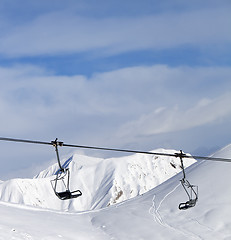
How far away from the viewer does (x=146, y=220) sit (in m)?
40.3

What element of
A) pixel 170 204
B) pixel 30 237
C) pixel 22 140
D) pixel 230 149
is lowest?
pixel 22 140

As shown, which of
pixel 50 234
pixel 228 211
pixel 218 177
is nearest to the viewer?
pixel 50 234

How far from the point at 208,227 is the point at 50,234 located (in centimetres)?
1290

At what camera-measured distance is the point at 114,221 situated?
41812mm

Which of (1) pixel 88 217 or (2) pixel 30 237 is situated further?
(1) pixel 88 217

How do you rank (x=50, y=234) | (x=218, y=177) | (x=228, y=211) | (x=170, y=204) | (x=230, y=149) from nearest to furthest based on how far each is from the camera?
(x=50, y=234), (x=228, y=211), (x=170, y=204), (x=218, y=177), (x=230, y=149)

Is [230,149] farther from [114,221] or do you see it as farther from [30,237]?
[30,237]

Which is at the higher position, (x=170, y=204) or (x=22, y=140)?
(x=170, y=204)

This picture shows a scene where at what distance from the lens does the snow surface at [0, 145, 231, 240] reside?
3472 centimetres

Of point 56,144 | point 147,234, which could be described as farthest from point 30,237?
point 56,144

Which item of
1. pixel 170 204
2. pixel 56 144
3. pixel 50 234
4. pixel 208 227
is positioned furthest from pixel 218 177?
pixel 56 144

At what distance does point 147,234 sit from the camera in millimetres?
35938

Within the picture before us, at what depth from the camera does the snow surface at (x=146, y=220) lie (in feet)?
114

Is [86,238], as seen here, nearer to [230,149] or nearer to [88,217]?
[88,217]
